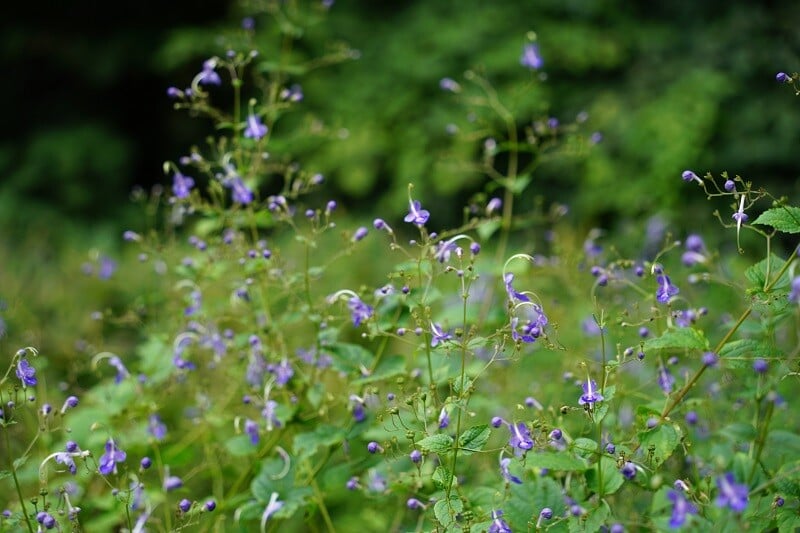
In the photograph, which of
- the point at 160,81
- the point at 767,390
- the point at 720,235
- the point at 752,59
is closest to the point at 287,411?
the point at 767,390

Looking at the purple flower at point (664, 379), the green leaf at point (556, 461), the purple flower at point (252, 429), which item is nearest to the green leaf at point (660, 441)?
the green leaf at point (556, 461)

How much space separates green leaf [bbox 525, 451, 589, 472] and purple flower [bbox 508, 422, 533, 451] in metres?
0.02

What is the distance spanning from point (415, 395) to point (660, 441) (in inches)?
16.9

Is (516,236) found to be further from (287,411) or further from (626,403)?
(287,411)

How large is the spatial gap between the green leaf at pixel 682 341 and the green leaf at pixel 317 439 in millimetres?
707

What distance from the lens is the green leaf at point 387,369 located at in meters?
1.72

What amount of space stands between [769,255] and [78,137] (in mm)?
6893

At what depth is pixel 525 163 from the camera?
282 inches

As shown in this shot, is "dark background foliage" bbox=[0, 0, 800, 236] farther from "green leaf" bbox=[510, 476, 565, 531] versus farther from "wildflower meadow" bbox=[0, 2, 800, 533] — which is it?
"green leaf" bbox=[510, 476, 565, 531]

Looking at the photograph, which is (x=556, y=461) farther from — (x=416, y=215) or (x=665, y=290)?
(x=416, y=215)

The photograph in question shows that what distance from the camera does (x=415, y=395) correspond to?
1480 millimetres

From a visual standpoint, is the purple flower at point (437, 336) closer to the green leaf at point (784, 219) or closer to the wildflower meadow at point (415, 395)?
the wildflower meadow at point (415, 395)

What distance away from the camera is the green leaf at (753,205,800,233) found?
4.51ft

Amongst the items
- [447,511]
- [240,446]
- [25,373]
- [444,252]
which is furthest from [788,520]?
[25,373]
